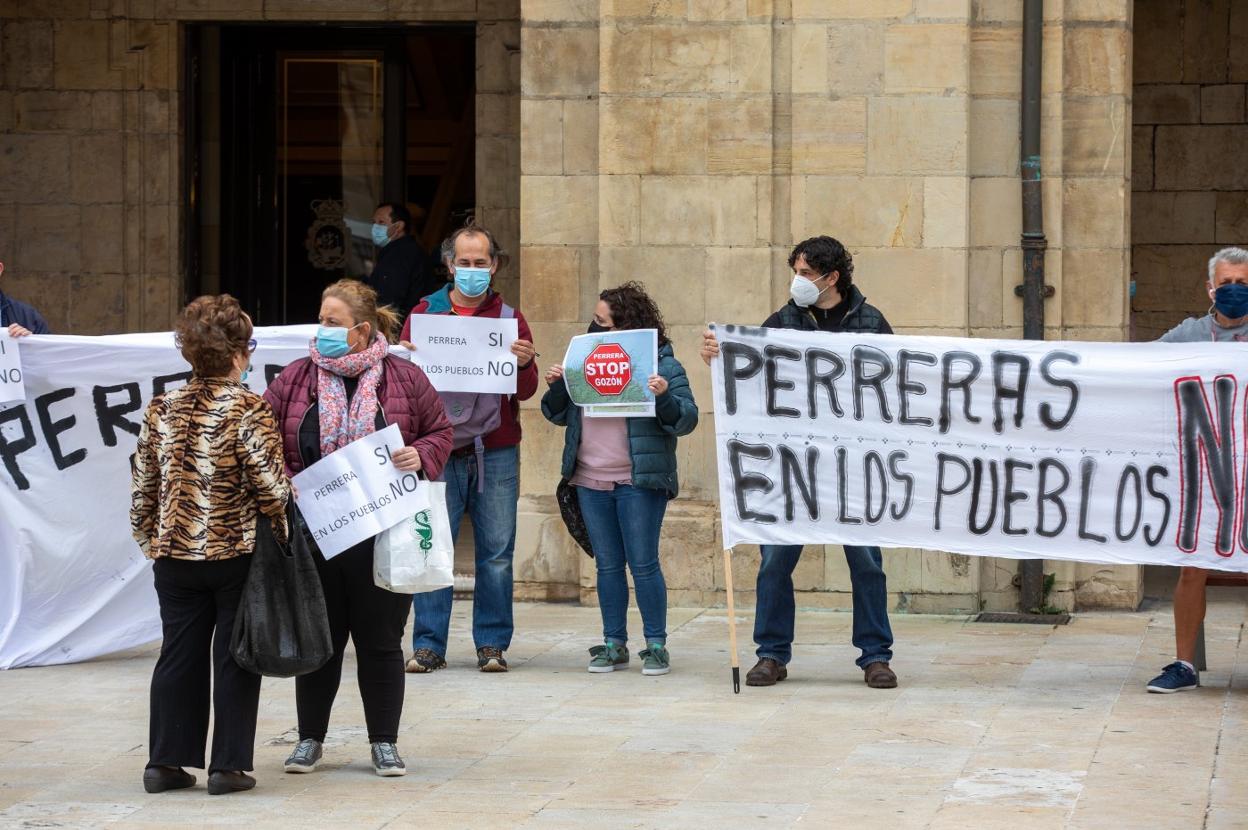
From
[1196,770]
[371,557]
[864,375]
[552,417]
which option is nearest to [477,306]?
[552,417]

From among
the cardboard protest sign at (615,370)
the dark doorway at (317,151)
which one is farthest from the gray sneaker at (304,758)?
the dark doorway at (317,151)

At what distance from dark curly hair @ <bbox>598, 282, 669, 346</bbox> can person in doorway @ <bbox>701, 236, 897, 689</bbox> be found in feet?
1.16

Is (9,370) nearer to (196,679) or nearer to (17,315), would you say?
(17,315)

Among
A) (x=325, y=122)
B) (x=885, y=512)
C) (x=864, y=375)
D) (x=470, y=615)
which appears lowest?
(x=470, y=615)

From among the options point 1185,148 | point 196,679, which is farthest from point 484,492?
point 1185,148

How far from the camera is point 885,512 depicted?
350 inches

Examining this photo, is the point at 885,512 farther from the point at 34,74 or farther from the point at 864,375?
the point at 34,74

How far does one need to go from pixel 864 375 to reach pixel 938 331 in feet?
6.45

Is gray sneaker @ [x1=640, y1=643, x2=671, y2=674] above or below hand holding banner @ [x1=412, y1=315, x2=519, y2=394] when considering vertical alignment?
below

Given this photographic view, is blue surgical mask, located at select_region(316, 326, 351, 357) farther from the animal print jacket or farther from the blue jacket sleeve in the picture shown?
the blue jacket sleeve

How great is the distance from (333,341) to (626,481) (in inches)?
92.0

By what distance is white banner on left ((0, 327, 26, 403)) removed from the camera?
9.13 m

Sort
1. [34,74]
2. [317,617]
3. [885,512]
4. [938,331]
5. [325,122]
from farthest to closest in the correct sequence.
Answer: [325,122] < [34,74] < [938,331] < [885,512] < [317,617]

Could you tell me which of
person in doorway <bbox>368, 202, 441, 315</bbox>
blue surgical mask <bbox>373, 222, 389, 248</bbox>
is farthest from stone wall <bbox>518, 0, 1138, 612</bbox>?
blue surgical mask <bbox>373, 222, 389, 248</bbox>
